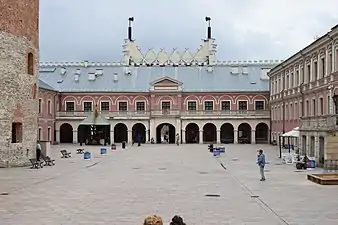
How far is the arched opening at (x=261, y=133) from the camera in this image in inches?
2948

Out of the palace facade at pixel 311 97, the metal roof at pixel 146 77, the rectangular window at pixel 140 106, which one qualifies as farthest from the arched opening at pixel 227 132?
the rectangular window at pixel 140 106

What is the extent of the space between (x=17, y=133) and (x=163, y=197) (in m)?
17.0

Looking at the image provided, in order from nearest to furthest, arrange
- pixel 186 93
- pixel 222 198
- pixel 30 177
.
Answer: pixel 222 198, pixel 30 177, pixel 186 93

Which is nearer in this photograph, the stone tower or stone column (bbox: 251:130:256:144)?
the stone tower

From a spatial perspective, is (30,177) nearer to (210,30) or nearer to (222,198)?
(222,198)

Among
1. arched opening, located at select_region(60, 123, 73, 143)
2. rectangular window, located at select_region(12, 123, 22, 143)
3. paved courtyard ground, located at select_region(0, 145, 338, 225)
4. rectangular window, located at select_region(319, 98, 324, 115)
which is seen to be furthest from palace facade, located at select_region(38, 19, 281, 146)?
paved courtyard ground, located at select_region(0, 145, 338, 225)

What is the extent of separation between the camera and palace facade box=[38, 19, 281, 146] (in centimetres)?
7456

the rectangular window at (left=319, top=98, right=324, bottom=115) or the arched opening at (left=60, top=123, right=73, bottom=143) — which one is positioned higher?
the rectangular window at (left=319, top=98, right=324, bottom=115)

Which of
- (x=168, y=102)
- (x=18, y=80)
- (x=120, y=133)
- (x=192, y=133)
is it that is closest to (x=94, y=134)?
(x=120, y=133)

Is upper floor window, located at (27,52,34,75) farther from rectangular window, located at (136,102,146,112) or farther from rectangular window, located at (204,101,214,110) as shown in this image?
rectangular window, located at (204,101,214,110)

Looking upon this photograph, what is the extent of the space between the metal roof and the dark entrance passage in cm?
563

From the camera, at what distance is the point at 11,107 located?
3234 cm

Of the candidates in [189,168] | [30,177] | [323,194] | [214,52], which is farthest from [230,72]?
[323,194]

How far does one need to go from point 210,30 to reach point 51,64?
26.5 m
